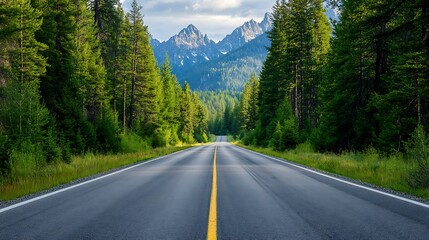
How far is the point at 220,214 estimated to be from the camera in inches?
269

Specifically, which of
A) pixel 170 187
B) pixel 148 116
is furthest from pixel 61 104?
pixel 148 116

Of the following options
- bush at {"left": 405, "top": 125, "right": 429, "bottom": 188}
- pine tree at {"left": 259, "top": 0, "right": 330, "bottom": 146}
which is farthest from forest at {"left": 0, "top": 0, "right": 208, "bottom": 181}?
pine tree at {"left": 259, "top": 0, "right": 330, "bottom": 146}

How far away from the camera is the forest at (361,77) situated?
47.8ft

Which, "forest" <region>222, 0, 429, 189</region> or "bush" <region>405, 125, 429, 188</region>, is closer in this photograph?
"bush" <region>405, 125, 429, 188</region>

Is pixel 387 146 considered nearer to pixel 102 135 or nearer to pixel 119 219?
pixel 119 219

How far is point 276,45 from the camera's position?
49.5 m

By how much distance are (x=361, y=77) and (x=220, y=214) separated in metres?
21.3

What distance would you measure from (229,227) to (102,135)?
26313 millimetres

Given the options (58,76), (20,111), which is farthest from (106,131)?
(20,111)

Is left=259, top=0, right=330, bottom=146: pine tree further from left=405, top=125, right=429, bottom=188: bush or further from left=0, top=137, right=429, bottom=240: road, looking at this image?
left=0, top=137, right=429, bottom=240: road

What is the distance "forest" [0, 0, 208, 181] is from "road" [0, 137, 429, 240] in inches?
238

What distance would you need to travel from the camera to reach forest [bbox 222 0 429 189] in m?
14.6

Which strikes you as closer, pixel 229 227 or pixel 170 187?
pixel 229 227

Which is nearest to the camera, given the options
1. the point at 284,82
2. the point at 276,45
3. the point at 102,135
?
the point at 102,135
